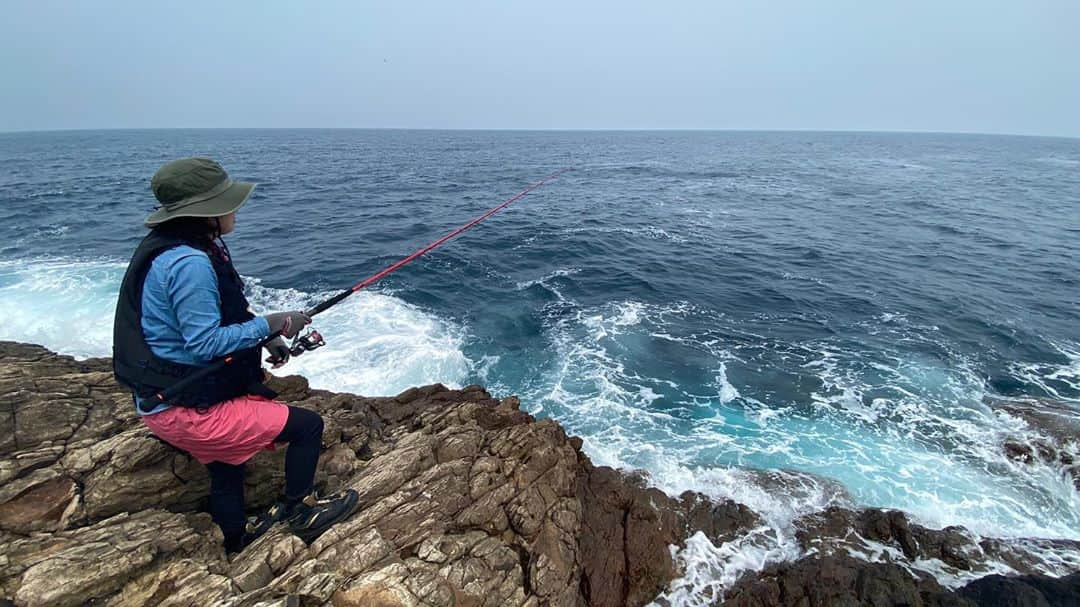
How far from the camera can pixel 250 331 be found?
3.58m

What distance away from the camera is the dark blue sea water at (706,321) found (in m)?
9.40

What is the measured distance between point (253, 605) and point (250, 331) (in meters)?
2.28

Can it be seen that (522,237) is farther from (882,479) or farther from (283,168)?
(283,168)

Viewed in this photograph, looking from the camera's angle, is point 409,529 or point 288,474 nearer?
point 288,474

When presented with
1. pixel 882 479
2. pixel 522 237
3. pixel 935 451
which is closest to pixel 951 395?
pixel 935 451

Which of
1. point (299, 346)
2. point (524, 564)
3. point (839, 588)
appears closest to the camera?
point (299, 346)

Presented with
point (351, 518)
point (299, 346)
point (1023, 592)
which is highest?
point (299, 346)

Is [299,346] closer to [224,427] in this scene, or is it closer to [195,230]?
[224,427]

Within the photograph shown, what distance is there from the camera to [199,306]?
3344 mm

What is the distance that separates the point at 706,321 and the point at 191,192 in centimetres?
1485

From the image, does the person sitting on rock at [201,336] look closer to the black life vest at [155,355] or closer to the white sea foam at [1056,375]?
the black life vest at [155,355]

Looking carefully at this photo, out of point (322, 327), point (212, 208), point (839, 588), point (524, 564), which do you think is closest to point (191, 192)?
point (212, 208)

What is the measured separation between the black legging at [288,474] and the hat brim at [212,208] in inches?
75.6

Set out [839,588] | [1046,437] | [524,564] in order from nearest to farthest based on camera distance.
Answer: [524,564] < [839,588] < [1046,437]
